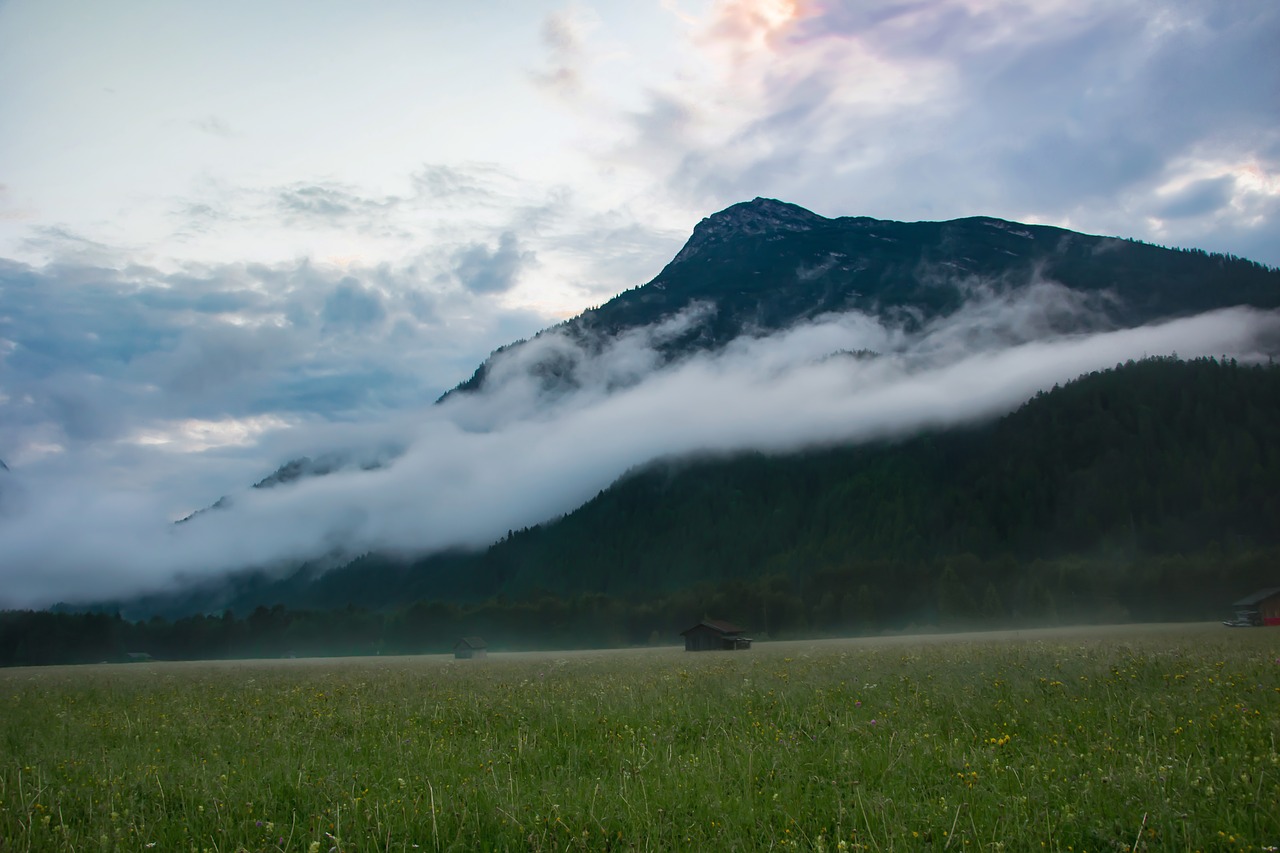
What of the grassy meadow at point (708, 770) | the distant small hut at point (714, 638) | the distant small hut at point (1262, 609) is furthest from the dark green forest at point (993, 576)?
the grassy meadow at point (708, 770)

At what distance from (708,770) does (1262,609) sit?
9815cm

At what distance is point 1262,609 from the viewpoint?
8050cm

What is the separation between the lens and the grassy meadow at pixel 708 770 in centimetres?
709

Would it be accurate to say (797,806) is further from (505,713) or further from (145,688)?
(145,688)

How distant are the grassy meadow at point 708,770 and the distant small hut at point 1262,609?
276 ft

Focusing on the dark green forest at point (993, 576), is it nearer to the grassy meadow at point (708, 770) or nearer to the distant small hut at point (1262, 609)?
the distant small hut at point (1262, 609)

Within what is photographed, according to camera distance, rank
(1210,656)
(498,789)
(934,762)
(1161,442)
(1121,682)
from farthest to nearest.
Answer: (1161,442) → (1210,656) → (1121,682) → (934,762) → (498,789)

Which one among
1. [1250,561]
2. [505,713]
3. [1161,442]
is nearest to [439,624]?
[1250,561]

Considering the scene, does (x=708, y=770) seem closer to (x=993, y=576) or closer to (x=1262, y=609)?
(x=1262, y=609)

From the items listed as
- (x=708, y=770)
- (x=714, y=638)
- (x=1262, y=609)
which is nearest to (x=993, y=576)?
(x=1262, y=609)

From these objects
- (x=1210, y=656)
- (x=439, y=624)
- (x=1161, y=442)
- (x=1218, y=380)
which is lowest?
(x=439, y=624)

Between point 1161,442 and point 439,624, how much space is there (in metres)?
180

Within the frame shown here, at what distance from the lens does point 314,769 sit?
9.83 meters

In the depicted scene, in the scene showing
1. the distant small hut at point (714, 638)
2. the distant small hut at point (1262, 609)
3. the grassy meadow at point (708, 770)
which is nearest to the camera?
the grassy meadow at point (708, 770)
